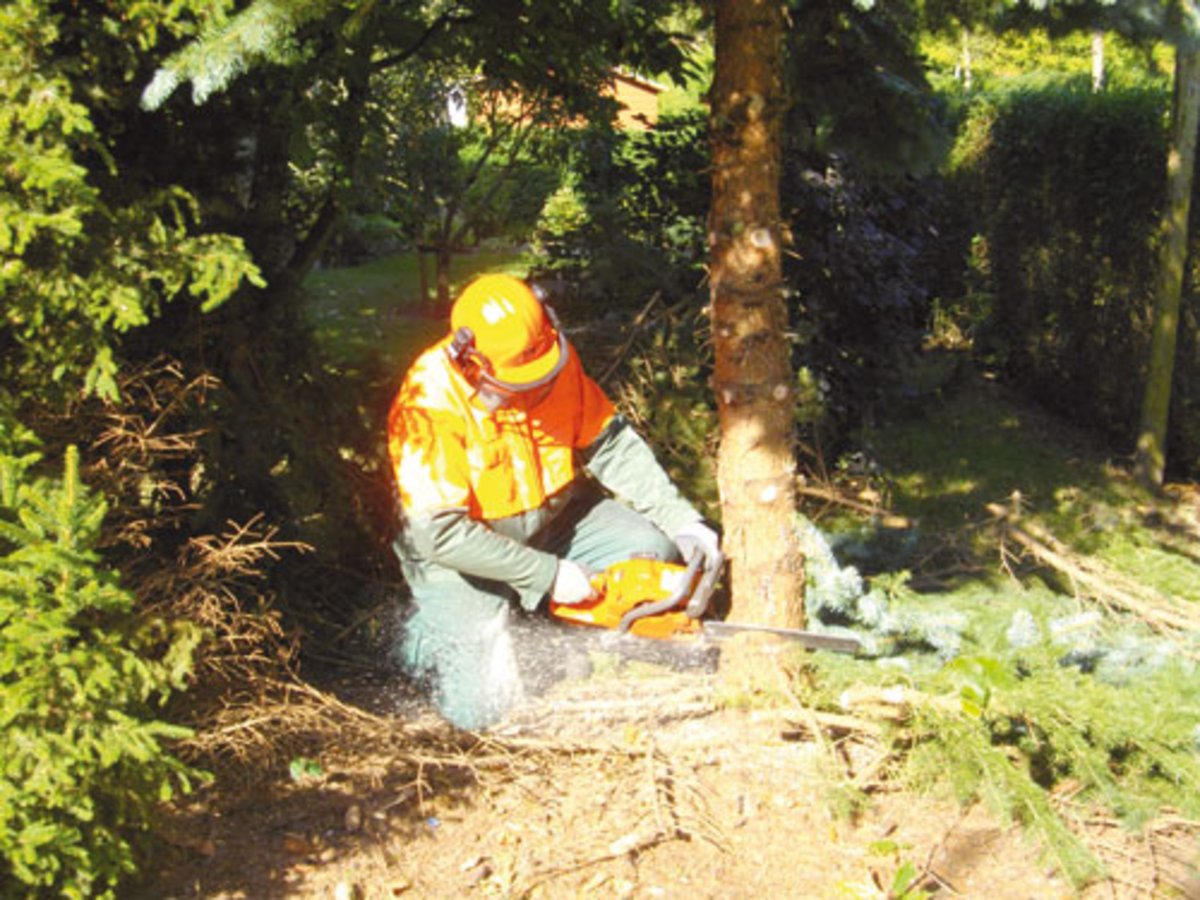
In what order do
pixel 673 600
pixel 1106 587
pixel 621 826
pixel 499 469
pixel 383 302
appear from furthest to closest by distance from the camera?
pixel 383 302 < pixel 1106 587 < pixel 499 469 < pixel 673 600 < pixel 621 826

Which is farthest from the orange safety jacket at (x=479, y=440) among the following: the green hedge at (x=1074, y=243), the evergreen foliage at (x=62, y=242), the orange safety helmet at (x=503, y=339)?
the green hedge at (x=1074, y=243)

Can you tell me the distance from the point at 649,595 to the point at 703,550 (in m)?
0.24

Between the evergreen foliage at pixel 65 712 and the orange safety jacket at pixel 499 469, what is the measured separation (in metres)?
1.13

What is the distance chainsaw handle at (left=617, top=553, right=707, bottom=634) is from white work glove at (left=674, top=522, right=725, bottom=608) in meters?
0.03

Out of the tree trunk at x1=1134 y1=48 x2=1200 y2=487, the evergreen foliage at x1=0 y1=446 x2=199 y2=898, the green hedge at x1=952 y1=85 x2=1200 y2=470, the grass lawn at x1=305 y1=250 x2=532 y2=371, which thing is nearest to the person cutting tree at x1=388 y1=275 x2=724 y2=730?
the evergreen foliage at x1=0 y1=446 x2=199 y2=898

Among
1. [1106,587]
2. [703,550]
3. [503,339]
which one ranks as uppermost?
[503,339]

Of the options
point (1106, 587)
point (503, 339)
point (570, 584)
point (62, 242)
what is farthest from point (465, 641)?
point (1106, 587)

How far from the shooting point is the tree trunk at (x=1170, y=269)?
727 cm

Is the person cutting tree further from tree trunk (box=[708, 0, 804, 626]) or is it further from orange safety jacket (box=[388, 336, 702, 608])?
tree trunk (box=[708, 0, 804, 626])

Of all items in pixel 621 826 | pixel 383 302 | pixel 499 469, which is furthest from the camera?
pixel 383 302

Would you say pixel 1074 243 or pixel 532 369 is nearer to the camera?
pixel 532 369

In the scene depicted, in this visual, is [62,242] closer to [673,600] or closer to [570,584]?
[570,584]

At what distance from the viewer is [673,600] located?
147 inches

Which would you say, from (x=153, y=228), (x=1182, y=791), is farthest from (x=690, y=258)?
(x=1182, y=791)
